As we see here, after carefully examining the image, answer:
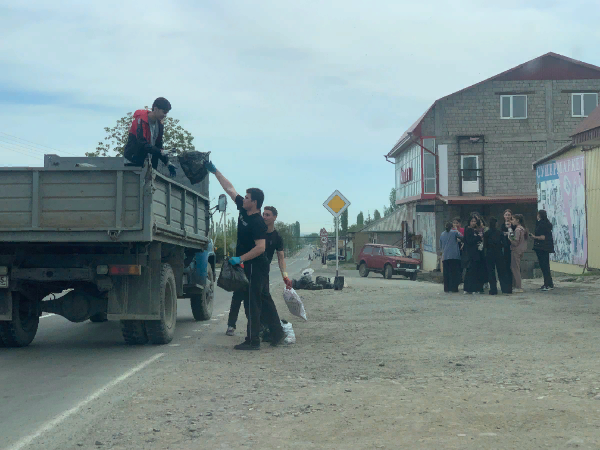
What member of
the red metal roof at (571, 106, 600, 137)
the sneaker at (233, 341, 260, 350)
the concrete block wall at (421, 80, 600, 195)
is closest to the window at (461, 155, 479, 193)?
the concrete block wall at (421, 80, 600, 195)

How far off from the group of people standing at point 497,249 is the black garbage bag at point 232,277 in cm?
800

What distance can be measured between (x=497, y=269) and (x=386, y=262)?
1968 centimetres

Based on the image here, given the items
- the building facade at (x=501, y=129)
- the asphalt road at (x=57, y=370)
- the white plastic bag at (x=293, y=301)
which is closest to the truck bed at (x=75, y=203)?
the asphalt road at (x=57, y=370)

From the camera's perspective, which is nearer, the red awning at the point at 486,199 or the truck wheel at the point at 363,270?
the truck wheel at the point at 363,270

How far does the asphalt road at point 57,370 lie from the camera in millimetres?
5430

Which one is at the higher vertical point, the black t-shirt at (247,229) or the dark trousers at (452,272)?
the black t-shirt at (247,229)

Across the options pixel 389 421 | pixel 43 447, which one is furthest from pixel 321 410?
pixel 43 447

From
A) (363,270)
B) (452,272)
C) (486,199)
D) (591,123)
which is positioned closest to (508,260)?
(452,272)

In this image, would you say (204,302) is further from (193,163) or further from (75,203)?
(75,203)

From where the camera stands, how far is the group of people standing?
50.1 ft

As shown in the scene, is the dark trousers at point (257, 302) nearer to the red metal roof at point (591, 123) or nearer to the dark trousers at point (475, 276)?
the dark trousers at point (475, 276)

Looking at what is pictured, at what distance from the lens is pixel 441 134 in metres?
40.8

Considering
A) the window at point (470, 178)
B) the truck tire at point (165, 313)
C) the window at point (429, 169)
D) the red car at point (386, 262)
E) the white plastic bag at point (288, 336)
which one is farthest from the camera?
the window at point (429, 169)

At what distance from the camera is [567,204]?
2161 cm
